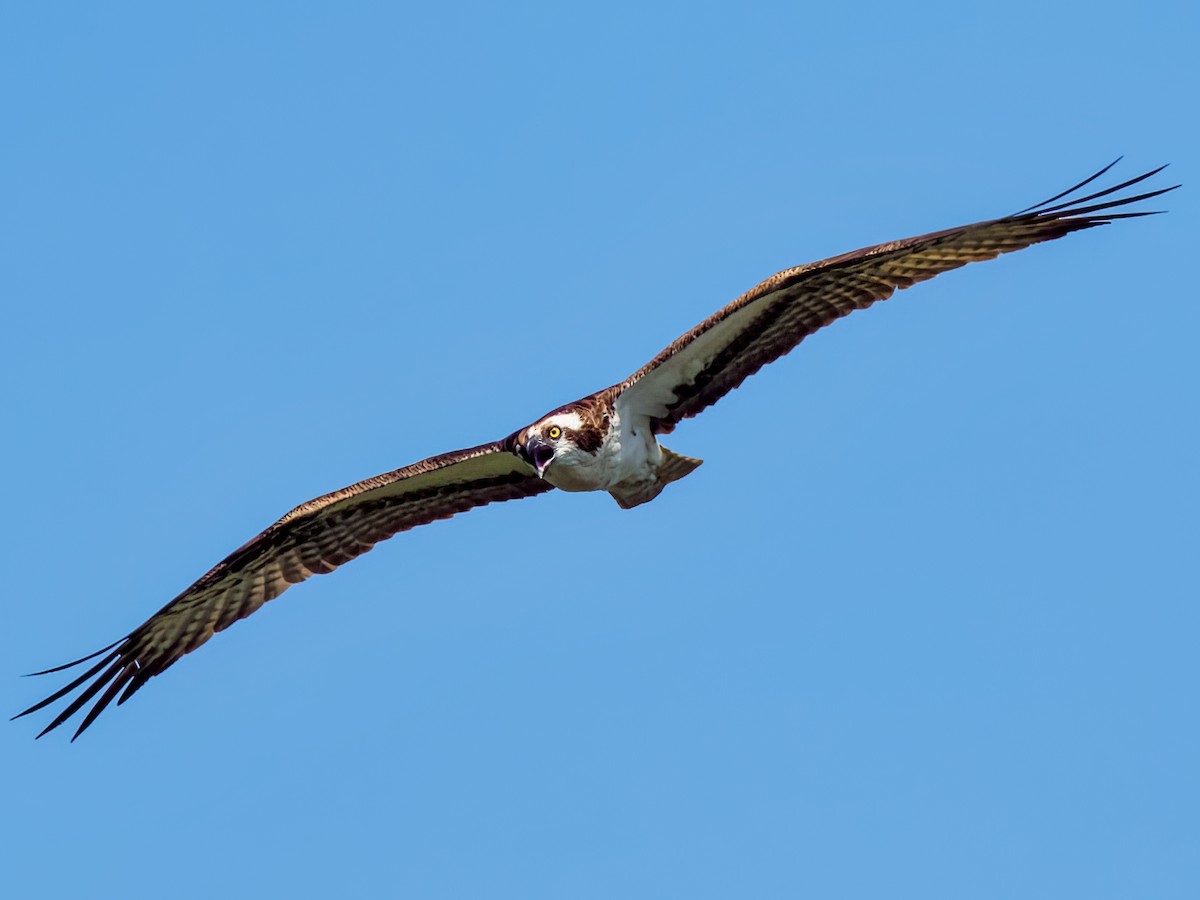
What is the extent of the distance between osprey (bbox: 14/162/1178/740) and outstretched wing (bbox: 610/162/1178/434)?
0.01m

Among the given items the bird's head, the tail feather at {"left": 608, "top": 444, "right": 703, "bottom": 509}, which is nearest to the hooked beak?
the bird's head

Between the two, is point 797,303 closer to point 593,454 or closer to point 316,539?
point 593,454

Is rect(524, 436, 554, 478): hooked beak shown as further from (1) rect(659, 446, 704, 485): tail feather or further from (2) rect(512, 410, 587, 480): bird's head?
(1) rect(659, 446, 704, 485): tail feather

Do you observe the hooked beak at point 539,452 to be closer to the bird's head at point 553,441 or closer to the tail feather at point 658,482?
the bird's head at point 553,441

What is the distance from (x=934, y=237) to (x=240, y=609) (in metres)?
7.38

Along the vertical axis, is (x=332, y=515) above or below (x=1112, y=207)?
below

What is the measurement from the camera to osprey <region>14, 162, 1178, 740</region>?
1518cm

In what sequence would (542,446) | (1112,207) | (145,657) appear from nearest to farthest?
(1112,207) < (542,446) < (145,657)

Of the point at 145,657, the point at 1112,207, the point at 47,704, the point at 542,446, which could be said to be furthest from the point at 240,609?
the point at 1112,207

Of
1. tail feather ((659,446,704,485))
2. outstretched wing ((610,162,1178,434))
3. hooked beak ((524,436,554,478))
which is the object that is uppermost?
outstretched wing ((610,162,1178,434))

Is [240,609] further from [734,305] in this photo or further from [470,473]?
[734,305]

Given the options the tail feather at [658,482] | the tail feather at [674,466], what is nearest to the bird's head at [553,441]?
the tail feather at [658,482]

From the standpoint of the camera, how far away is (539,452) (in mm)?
15586

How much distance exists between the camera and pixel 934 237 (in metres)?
14.9
